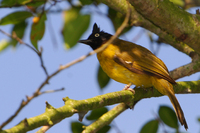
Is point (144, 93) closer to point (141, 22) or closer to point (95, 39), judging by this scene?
point (141, 22)

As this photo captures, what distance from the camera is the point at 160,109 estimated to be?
3.51m

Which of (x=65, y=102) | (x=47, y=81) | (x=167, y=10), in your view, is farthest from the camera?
(x=167, y=10)

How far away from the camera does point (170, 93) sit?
10.6ft

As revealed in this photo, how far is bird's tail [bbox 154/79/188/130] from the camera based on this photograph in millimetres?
3084

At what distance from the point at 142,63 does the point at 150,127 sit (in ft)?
2.80

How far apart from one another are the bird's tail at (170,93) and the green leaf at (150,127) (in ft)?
1.15

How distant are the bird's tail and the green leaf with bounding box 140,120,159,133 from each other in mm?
349

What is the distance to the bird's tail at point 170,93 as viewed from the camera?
10.1ft

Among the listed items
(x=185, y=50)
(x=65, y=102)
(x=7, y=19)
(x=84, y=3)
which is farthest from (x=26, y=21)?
(x=185, y=50)

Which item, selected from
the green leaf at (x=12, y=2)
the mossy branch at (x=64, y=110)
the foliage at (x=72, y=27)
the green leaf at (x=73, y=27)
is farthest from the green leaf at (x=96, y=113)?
the green leaf at (x=12, y=2)

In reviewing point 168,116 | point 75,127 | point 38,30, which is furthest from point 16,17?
point 168,116

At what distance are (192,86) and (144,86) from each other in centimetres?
62

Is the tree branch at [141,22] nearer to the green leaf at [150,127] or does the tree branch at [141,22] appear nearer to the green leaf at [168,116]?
the green leaf at [168,116]

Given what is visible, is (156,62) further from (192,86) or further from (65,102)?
(65,102)
